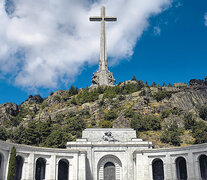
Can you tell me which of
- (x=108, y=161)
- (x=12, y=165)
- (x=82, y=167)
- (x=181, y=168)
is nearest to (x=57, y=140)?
(x=108, y=161)

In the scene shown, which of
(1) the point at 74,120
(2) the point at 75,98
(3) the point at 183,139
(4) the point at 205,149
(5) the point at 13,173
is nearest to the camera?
(5) the point at 13,173

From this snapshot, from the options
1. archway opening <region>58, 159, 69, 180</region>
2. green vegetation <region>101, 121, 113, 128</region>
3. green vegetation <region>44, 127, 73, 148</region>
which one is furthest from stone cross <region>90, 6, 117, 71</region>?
archway opening <region>58, 159, 69, 180</region>

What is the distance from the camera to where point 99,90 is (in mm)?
113188

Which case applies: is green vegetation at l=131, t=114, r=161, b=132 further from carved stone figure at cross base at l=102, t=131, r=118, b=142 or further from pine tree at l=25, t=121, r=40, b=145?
pine tree at l=25, t=121, r=40, b=145

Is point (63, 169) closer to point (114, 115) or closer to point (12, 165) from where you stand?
point (12, 165)

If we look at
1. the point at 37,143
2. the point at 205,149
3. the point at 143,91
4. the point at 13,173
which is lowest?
the point at 13,173

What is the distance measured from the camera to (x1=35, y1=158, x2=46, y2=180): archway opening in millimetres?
A: 49125

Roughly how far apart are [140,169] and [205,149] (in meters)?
12.4

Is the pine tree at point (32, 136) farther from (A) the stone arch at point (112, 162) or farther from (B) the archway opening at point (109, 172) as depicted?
(B) the archway opening at point (109, 172)

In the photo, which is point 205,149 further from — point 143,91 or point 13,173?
point 143,91

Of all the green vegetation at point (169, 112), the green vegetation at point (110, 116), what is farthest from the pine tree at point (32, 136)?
the green vegetation at point (169, 112)

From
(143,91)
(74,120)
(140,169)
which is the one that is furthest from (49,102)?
(140,169)

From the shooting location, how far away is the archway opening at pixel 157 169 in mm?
50688

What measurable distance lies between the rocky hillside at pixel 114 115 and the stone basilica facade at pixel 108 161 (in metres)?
16.3
